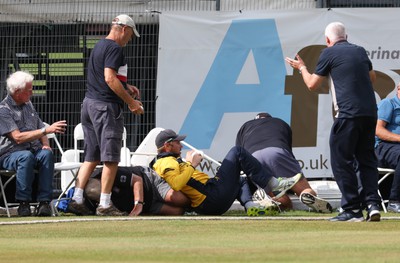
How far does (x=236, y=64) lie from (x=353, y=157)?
5.25m

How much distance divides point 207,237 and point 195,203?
348 centimetres

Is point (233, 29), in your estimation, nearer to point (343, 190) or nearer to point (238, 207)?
point (238, 207)

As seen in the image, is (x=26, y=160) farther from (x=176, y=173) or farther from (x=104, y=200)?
(x=176, y=173)

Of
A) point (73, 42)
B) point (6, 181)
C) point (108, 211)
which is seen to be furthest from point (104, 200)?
point (73, 42)

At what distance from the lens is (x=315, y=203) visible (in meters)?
12.8

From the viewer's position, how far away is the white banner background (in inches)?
625

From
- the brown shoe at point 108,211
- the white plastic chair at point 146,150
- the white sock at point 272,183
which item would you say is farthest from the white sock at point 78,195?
the white plastic chair at point 146,150

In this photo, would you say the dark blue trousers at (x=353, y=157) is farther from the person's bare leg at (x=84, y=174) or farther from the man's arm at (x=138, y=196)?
the person's bare leg at (x=84, y=174)

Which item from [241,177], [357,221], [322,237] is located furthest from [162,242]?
[241,177]

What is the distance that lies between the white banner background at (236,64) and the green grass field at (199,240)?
4.40 m

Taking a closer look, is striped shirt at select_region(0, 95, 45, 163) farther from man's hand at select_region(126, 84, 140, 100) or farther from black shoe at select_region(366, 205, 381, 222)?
black shoe at select_region(366, 205, 381, 222)

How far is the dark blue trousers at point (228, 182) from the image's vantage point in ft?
40.2

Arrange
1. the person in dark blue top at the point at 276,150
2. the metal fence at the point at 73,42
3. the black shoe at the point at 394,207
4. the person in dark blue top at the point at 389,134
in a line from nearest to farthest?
the person in dark blue top at the point at 276,150
the black shoe at the point at 394,207
the person in dark blue top at the point at 389,134
the metal fence at the point at 73,42

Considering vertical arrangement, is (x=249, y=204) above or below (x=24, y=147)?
below
